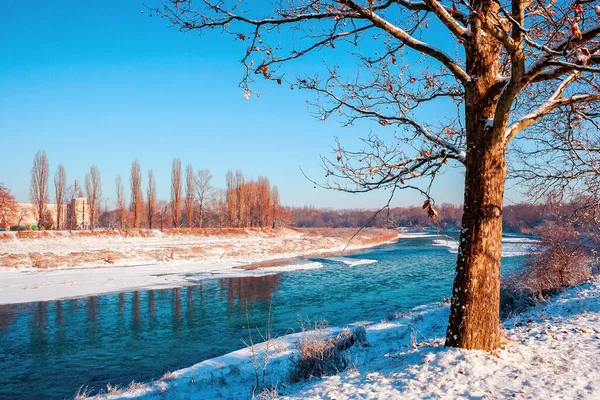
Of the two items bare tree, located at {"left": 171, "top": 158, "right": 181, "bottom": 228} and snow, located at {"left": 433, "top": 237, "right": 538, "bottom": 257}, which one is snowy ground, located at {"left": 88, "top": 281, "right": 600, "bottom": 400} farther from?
bare tree, located at {"left": 171, "top": 158, "right": 181, "bottom": 228}

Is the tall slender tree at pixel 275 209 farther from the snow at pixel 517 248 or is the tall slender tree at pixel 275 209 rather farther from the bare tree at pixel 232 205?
the snow at pixel 517 248

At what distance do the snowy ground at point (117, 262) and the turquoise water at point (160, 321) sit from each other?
2.11m

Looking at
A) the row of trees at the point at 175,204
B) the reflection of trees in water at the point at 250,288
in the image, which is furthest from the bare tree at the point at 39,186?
the reflection of trees in water at the point at 250,288

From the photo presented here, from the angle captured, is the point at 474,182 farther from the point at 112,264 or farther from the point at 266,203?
the point at 266,203

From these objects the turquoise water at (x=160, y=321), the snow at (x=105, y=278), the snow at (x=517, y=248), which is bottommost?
the turquoise water at (x=160, y=321)

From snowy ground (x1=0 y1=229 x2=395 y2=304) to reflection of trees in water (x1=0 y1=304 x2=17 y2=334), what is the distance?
0.76 meters

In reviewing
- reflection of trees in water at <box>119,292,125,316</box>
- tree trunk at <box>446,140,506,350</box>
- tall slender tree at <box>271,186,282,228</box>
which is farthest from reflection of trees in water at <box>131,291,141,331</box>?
tall slender tree at <box>271,186,282,228</box>

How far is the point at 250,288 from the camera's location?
64.5 feet

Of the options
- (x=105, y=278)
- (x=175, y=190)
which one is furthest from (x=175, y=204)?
(x=105, y=278)

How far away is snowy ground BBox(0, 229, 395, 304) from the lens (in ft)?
64.2

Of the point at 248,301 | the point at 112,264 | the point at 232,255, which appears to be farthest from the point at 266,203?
the point at 248,301

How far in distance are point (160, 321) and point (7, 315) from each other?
17.8 feet

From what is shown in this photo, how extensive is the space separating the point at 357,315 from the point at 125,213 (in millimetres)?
42527

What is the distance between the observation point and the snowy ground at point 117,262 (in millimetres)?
19562
